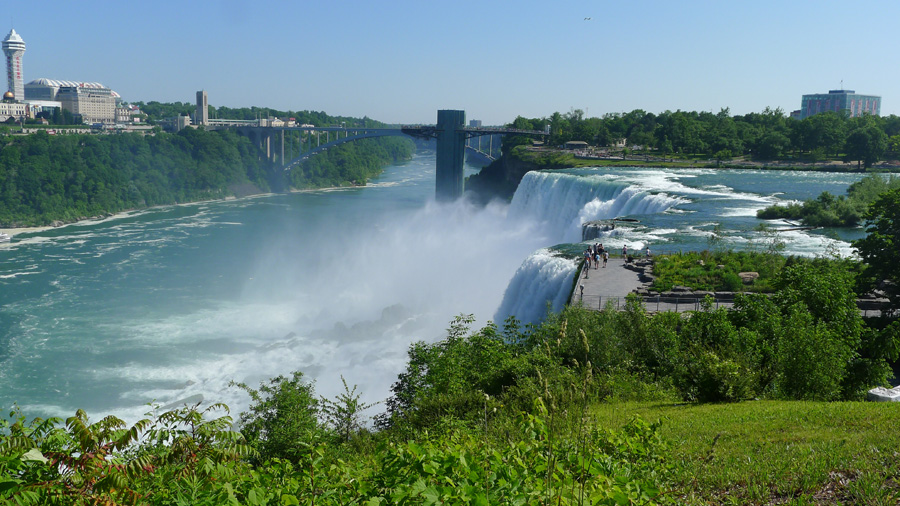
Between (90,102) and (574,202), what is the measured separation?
86655 millimetres

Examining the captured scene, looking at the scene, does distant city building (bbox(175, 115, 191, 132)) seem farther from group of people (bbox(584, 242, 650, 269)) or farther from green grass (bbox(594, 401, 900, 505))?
green grass (bbox(594, 401, 900, 505))

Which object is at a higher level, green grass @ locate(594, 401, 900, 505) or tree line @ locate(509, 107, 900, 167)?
tree line @ locate(509, 107, 900, 167)

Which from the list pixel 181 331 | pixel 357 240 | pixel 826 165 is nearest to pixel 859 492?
pixel 181 331

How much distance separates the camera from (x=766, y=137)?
42.0 m

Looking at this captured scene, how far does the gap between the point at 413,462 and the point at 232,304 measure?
64.4 ft

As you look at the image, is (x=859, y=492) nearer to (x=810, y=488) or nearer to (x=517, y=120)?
(x=810, y=488)

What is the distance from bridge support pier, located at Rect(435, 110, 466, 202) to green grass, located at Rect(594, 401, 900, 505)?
1565 inches

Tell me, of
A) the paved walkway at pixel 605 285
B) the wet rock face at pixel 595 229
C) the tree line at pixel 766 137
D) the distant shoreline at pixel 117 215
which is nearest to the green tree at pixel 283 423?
the paved walkway at pixel 605 285

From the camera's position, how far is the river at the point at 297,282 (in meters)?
15.9

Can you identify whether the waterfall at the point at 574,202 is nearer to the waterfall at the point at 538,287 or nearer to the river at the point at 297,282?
the river at the point at 297,282

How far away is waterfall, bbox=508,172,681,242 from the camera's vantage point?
24.1 metres

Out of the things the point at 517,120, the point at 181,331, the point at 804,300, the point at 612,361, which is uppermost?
the point at 517,120

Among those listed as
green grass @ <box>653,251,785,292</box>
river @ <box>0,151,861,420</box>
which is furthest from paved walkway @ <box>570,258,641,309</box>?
river @ <box>0,151,861,420</box>

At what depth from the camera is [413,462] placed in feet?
10.5
